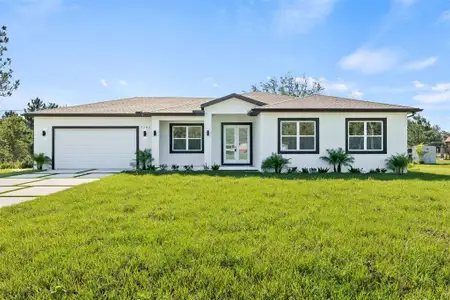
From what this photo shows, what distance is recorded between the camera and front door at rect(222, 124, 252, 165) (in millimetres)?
14836

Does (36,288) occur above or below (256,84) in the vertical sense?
below

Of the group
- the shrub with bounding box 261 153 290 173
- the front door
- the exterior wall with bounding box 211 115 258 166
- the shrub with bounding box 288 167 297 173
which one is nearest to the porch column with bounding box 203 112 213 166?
the exterior wall with bounding box 211 115 258 166

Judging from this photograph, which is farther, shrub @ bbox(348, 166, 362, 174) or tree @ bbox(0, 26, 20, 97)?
tree @ bbox(0, 26, 20, 97)

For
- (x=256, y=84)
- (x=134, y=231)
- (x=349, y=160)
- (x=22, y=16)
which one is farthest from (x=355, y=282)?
(x=256, y=84)

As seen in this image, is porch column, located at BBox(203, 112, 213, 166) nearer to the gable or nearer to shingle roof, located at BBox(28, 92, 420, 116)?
the gable

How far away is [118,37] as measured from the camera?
48.4ft

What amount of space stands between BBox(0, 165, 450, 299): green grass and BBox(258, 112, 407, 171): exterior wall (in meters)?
6.98

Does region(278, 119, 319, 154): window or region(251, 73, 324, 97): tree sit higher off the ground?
region(251, 73, 324, 97): tree

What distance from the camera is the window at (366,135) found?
12.8 metres

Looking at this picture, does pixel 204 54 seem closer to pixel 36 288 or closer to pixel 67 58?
pixel 67 58

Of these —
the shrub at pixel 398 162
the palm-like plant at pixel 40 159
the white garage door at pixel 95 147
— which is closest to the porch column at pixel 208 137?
the white garage door at pixel 95 147

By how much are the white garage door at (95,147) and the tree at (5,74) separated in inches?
346

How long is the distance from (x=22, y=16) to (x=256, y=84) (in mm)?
31048

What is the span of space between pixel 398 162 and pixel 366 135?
1866mm
